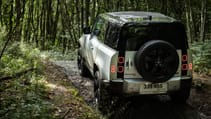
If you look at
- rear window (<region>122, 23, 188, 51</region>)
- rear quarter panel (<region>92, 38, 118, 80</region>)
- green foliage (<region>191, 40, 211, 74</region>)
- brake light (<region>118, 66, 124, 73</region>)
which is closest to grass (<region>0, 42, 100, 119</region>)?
rear quarter panel (<region>92, 38, 118, 80</region>)

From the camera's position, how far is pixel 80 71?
10164mm

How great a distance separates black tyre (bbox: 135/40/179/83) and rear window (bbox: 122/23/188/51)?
0.20 meters

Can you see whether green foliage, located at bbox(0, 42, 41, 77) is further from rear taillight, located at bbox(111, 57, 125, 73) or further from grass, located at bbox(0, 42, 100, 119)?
rear taillight, located at bbox(111, 57, 125, 73)

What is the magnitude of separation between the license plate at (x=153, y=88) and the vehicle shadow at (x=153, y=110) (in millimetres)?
409

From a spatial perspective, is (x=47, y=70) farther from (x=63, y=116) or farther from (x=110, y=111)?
(x=63, y=116)

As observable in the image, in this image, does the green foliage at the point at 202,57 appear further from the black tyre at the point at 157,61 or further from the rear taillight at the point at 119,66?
the rear taillight at the point at 119,66

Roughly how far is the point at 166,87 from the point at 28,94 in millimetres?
Answer: 2354

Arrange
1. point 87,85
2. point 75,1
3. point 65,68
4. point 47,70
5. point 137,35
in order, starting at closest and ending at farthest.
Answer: point 137,35 → point 87,85 → point 47,70 → point 65,68 → point 75,1

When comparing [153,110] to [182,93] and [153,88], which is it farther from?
[182,93]

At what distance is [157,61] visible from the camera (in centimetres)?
644

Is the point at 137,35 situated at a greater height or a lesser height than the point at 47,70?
greater

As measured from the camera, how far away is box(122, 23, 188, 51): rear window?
6.52 m

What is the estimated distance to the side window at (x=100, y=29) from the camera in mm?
7647

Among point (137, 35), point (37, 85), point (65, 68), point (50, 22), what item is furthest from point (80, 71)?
point (50, 22)
